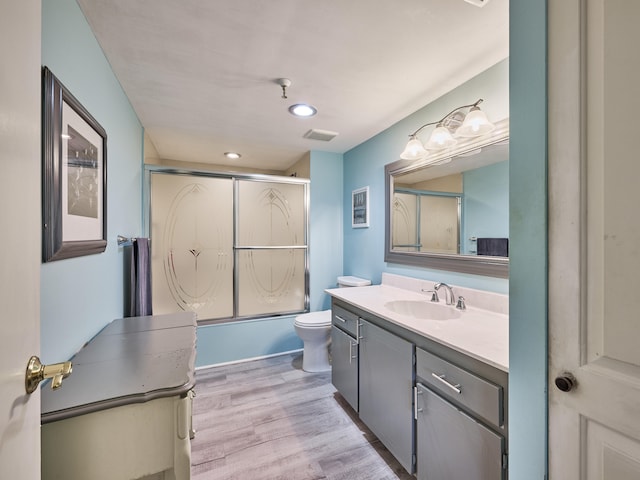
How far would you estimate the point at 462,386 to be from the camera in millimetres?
1104

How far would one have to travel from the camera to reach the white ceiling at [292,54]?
122 cm

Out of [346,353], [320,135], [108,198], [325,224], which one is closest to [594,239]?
[346,353]

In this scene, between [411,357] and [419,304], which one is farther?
[419,304]

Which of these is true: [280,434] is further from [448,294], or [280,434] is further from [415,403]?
[448,294]

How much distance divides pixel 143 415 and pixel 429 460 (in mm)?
1256

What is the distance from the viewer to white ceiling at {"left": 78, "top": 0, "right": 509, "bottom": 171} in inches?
47.9

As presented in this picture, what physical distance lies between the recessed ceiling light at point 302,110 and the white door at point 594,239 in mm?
1625

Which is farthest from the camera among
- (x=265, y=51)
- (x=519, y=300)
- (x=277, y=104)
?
(x=277, y=104)

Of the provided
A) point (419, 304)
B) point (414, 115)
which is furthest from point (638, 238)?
point (414, 115)

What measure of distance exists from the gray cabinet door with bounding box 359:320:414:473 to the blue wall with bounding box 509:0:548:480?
0.55 m

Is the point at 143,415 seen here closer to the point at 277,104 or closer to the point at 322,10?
the point at 322,10

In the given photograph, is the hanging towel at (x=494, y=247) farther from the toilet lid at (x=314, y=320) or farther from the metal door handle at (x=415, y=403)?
the toilet lid at (x=314, y=320)

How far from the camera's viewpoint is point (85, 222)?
4.14ft

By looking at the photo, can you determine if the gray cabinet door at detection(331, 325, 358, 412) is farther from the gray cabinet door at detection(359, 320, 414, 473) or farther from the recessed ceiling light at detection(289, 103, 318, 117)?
the recessed ceiling light at detection(289, 103, 318, 117)
